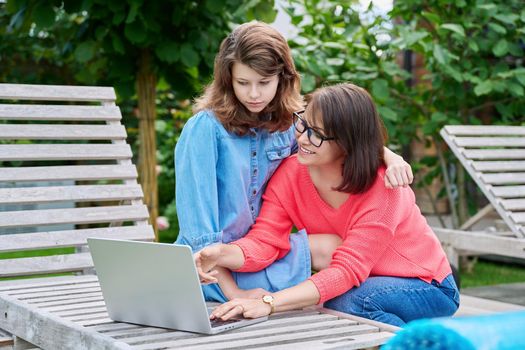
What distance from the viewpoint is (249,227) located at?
9.71 ft

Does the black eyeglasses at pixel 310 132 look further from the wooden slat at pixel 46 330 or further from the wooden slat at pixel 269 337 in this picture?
the wooden slat at pixel 46 330

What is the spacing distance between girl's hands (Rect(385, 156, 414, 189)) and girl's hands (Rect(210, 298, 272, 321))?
0.51 meters

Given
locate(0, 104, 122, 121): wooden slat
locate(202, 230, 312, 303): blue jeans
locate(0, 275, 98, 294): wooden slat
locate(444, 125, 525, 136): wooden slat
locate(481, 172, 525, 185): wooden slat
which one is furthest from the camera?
locate(444, 125, 525, 136): wooden slat

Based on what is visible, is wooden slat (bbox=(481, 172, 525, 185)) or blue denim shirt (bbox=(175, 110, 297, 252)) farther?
wooden slat (bbox=(481, 172, 525, 185))

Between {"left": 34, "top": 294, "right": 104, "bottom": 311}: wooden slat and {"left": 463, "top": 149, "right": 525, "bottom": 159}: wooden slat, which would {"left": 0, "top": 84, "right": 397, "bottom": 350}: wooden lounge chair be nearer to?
Result: {"left": 34, "top": 294, "right": 104, "bottom": 311}: wooden slat

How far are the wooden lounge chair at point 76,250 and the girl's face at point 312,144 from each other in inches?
18.0

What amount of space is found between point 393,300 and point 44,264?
1655mm

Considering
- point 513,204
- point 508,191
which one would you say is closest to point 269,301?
point 513,204

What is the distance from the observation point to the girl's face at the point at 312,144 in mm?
2656

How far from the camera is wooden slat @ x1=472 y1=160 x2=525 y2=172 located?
481 centimetres

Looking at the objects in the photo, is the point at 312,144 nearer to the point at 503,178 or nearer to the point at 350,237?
the point at 350,237

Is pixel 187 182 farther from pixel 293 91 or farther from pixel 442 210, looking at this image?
pixel 442 210

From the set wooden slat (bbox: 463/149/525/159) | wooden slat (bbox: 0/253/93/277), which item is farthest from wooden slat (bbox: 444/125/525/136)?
wooden slat (bbox: 0/253/93/277)

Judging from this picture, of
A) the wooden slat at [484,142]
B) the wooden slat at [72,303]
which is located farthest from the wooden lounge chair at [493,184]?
the wooden slat at [72,303]
